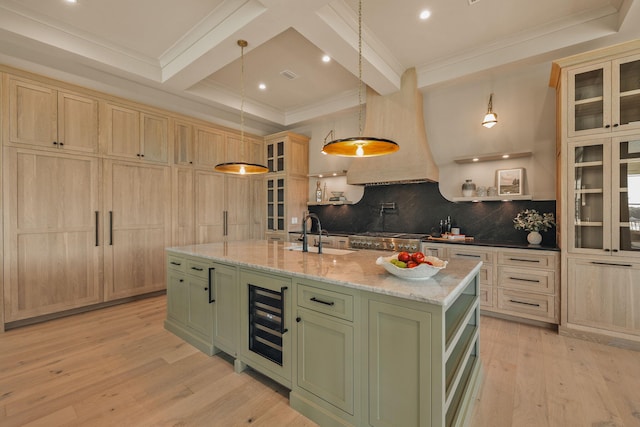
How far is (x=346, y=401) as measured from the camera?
5.23ft

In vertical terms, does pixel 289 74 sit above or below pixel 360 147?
above

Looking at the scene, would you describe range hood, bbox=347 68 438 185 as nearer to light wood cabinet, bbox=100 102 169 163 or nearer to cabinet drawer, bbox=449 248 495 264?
cabinet drawer, bbox=449 248 495 264

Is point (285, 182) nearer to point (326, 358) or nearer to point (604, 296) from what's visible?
point (326, 358)

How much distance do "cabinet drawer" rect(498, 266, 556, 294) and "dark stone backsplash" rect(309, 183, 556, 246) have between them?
1.71 feet

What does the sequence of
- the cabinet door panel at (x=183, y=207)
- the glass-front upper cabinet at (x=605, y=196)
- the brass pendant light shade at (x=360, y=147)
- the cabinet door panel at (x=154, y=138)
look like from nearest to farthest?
the brass pendant light shade at (x=360, y=147), the glass-front upper cabinet at (x=605, y=196), the cabinet door panel at (x=154, y=138), the cabinet door panel at (x=183, y=207)

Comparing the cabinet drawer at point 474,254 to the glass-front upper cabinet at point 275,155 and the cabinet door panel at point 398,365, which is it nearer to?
the cabinet door panel at point 398,365

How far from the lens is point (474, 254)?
3393mm

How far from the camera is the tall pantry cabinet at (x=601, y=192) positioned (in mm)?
2605

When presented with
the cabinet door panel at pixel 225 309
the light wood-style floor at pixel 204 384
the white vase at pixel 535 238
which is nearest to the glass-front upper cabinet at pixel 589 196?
the white vase at pixel 535 238

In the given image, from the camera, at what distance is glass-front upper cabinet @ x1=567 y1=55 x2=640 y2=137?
8.55 ft

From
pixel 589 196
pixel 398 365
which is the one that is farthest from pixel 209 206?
pixel 589 196

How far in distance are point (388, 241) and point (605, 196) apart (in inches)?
88.0

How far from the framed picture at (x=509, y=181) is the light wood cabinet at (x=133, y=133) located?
4.65 meters

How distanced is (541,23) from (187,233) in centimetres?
520
